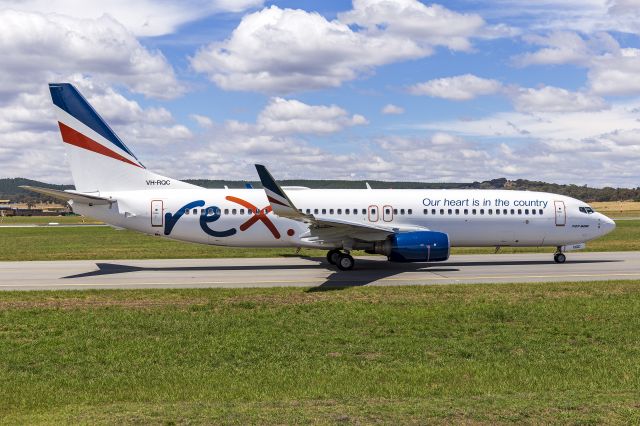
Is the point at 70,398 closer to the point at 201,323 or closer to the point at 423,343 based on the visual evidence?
the point at 201,323

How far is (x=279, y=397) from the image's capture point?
9.06 metres

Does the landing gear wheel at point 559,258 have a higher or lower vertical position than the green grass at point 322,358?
higher

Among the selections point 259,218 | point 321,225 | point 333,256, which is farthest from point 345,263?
point 259,218

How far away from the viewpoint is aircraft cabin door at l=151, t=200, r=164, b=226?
2731cm

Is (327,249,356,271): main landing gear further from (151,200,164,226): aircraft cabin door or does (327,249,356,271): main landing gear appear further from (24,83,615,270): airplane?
(151,200,164,226): aircraft cabin door

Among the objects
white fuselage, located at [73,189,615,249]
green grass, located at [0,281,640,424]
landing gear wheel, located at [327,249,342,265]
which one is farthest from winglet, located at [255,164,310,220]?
green grass, located at [0,281,640,424]

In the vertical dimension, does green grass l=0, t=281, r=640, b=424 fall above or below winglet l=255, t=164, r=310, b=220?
below

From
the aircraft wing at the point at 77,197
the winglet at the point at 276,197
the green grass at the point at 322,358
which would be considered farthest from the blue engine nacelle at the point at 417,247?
the aircraft wing at the point at 77,197

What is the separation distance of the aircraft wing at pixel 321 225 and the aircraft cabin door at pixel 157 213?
20.6 ft

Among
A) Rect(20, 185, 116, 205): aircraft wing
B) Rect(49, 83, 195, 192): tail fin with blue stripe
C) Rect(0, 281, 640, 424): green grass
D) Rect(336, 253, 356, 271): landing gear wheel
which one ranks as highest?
Rect(49, 83, 195, 192): tail fin with blue stripe

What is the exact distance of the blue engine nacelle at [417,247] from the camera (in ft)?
82.7

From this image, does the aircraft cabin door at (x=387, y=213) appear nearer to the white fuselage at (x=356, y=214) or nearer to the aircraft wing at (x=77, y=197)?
the white fuselage at (x=356, y=214)

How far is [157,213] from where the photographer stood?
89.6 ft

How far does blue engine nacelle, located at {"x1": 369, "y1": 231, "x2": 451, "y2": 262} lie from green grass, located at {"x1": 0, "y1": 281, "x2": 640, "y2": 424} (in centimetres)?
621
